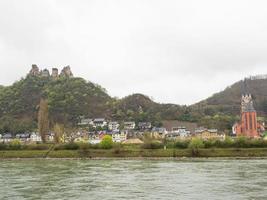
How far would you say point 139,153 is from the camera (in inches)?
2894

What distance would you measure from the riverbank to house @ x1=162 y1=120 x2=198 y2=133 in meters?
77.8

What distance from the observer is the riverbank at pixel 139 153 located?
71194 mm

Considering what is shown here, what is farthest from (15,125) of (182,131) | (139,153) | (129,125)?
(139,153)

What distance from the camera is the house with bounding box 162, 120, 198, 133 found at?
156 meters

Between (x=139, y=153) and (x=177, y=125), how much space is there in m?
91.1

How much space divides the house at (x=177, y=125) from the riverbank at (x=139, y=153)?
255ft

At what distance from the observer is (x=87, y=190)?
1152 inches

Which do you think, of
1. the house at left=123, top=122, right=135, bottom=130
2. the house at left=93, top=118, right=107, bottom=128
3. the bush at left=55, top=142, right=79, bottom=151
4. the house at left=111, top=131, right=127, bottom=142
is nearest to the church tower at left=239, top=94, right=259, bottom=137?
the house at left=111, top=131, right=127, bottom=142

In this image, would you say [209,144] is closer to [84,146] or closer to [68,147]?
[84,146]

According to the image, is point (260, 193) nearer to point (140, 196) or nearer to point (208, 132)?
point (140, 196)

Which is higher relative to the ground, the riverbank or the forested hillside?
the forested hillside

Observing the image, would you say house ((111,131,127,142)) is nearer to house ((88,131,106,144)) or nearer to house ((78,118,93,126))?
house ((88,131,106,144))

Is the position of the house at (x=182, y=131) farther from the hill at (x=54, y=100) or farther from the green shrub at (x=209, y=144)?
the green shrub at (x=209, y=144)

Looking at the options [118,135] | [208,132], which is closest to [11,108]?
[118,135]
